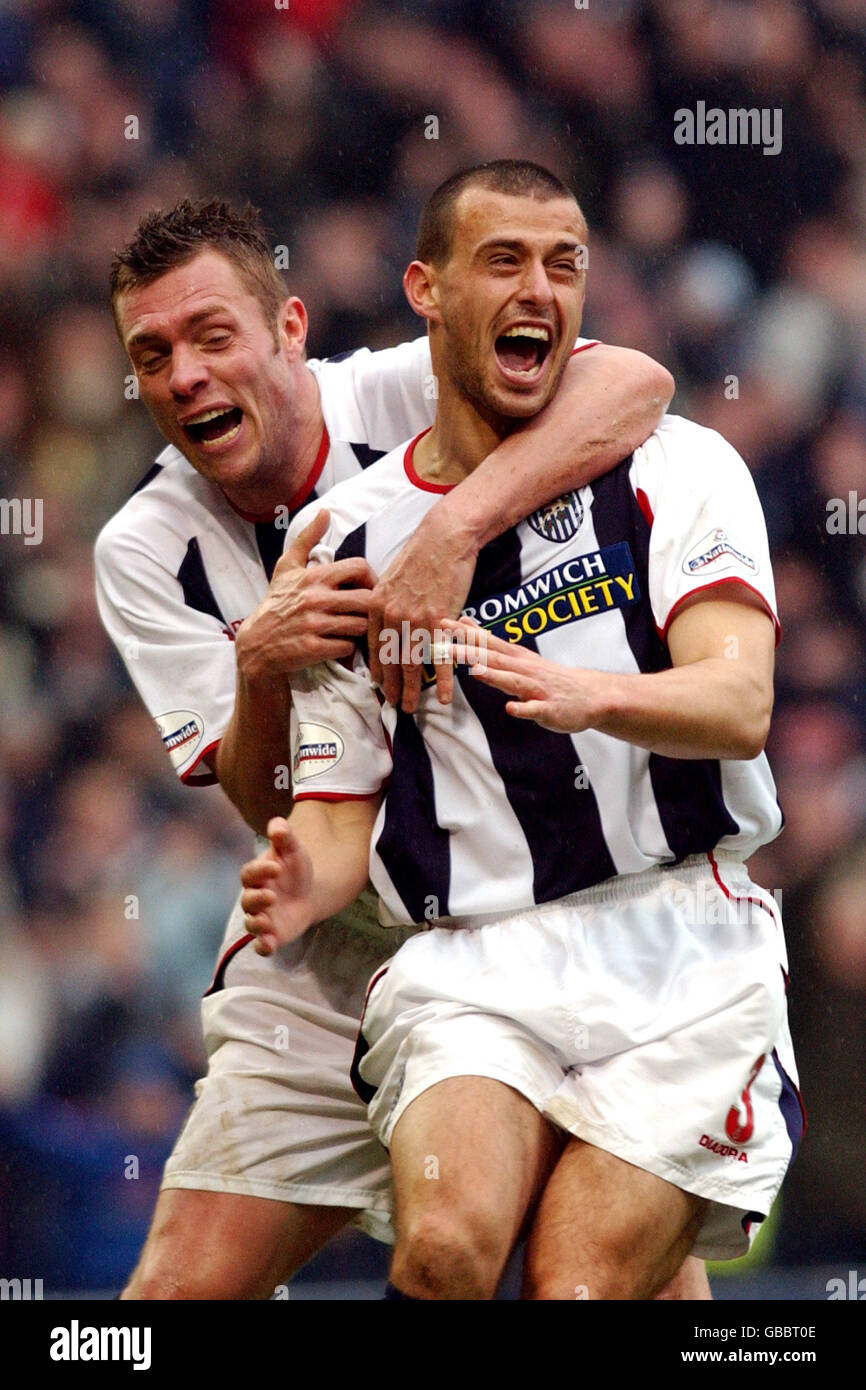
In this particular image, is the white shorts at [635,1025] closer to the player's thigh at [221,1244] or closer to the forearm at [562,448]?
the player's thigh at [221,1244]

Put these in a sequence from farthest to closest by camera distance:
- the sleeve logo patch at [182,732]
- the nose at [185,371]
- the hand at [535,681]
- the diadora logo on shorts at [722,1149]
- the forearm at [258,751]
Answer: the sleeve logo patch at [182,732] < the nose at [185,371] < the forearm at [258,751] < the diadora logo on shorts at [722,1149] < the hand at [535,681]

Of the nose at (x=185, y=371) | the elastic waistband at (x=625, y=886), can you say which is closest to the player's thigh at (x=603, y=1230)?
the elastic waistband at (x=625, y=886)

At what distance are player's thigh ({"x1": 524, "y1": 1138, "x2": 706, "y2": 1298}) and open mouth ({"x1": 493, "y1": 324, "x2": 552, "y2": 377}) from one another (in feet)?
3.49

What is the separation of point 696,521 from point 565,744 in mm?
348

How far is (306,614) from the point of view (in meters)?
2.46

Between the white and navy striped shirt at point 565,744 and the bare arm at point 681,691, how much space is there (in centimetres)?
6

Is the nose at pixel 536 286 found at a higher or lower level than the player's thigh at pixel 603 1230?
higher

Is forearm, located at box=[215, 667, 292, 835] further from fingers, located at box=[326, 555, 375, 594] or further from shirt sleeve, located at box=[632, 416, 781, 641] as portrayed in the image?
shirt sleeve, located at box=[632, 416, 781, 641]

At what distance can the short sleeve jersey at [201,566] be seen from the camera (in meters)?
2.86

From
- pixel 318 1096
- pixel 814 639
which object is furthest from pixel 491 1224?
pixel 814 639

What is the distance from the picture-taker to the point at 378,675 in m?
2.43

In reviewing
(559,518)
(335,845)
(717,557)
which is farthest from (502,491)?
(335,845)

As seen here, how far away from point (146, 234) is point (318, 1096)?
1.42 metres

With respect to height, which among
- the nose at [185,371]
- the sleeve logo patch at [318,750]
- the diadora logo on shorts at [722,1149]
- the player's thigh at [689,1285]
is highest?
the nose at [185,371]
